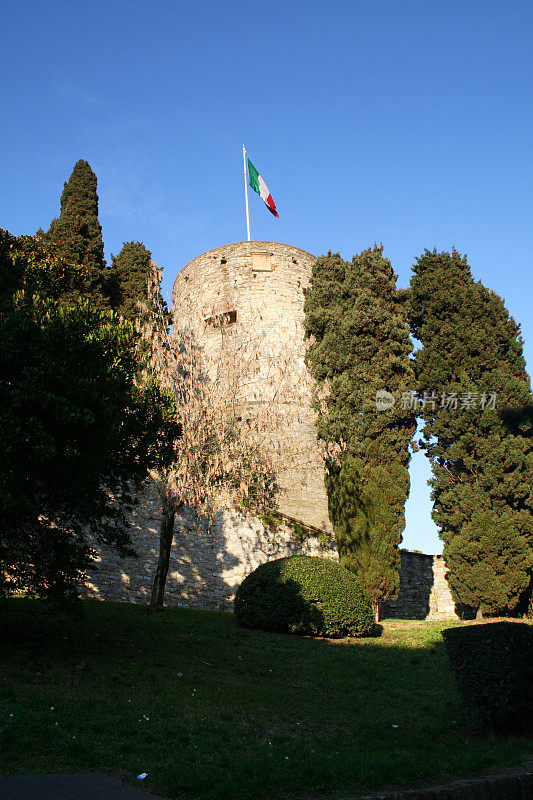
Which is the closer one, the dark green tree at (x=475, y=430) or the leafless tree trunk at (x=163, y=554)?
the leafless tree trunk at (x=163, y=554)

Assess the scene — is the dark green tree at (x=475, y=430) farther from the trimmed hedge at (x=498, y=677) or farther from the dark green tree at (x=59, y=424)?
the dark green tree at (x=59, y=424)

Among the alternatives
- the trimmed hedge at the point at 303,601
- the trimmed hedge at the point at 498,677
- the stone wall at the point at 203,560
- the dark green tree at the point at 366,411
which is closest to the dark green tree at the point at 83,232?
the stone wall at the point at 203,560

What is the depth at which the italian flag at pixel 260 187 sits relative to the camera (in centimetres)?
2753

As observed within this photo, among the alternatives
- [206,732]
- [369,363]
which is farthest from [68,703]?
[369,363]

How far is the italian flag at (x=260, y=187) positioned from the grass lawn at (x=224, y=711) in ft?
70.8

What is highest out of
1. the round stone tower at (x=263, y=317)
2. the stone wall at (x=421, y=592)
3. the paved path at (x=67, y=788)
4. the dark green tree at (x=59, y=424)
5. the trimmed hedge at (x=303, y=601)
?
the round stone tower at (x=263, y=317)

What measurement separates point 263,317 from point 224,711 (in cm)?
1780

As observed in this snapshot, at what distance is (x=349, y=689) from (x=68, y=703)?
4.38m

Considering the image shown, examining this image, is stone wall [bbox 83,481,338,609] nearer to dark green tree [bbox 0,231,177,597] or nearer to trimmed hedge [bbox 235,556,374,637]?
trimmed hedge [bbox 235,556,374,637]

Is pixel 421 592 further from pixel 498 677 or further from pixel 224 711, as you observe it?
pixel 224 711

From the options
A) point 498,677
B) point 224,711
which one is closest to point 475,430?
point 498,677

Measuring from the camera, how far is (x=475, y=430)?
54.0 feet

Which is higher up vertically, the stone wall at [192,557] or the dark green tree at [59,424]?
the dark green tree at [59,424]

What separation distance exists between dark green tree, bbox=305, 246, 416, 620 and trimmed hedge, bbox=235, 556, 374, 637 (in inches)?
→ 91.5
